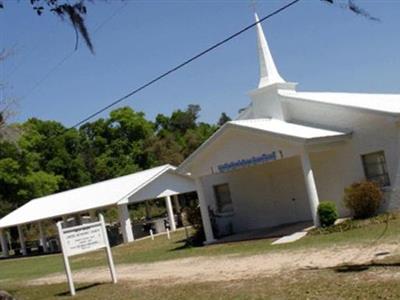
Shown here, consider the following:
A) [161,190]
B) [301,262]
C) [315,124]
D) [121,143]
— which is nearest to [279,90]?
[315,124]

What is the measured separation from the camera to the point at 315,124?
24.4 metres

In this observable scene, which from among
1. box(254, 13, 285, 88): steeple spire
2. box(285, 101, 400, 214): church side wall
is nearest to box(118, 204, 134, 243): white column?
box(254, 13, 285, 88): steeple spire

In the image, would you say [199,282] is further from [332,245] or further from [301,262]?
[332,245]

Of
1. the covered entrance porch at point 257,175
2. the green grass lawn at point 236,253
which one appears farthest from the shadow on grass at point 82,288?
the covered entrance porch at point 257,175

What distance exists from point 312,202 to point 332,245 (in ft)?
15.9

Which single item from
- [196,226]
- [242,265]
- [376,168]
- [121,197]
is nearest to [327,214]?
[376,168]

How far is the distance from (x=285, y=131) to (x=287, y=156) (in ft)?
3.25

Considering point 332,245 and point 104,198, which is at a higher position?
point 104,198

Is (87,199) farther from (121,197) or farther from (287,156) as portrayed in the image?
(287,156)

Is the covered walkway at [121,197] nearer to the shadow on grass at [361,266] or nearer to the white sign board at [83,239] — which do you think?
the white sign board at [83,239]

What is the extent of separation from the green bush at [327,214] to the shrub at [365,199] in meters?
0.79

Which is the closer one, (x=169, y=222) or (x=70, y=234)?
(x=70, y=234)

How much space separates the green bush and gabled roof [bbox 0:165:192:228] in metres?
17.4

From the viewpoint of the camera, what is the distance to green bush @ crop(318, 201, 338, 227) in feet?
68.6
